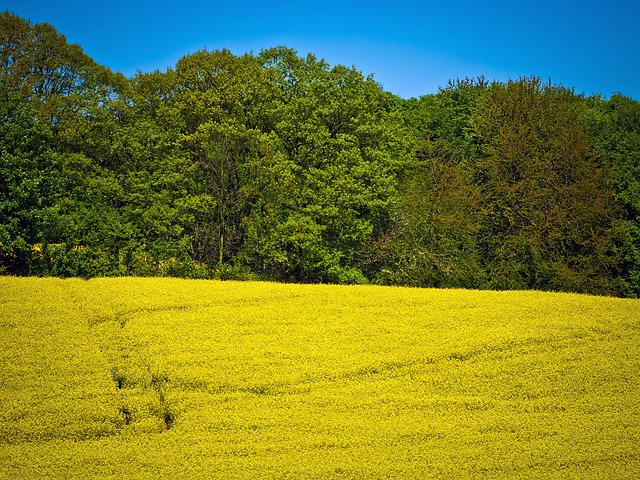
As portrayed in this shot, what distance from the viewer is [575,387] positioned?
770 inches

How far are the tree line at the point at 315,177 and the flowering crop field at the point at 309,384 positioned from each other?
36.7 ft

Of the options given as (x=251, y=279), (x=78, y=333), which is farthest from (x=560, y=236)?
(x=78, y=333)

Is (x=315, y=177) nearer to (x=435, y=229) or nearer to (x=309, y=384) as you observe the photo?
(x=435, y=229)

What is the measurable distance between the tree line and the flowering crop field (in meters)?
11.2

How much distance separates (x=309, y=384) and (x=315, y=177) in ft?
67.4

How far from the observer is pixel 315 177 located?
125 ft

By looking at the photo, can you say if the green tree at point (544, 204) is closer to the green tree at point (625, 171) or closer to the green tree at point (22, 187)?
the green tree at point (625, 171)

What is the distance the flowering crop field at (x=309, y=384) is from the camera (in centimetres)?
1534

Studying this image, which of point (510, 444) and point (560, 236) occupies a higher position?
point (560, 236)

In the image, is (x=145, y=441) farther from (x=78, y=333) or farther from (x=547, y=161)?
(x=547, y=161)

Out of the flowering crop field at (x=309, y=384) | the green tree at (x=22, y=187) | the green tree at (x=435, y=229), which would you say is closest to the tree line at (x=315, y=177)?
the green tree at (x=435, y=229)

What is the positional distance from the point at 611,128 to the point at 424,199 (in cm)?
1471

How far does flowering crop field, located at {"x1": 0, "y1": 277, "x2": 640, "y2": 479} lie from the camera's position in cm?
1534

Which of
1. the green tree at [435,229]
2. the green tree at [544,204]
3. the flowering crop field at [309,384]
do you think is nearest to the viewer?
the flowering crop field at [309,384]
